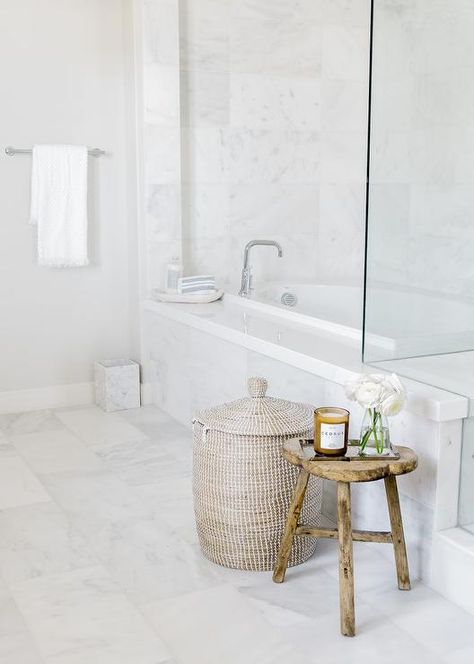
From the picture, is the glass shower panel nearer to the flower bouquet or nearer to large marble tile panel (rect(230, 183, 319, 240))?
the flower bouquet

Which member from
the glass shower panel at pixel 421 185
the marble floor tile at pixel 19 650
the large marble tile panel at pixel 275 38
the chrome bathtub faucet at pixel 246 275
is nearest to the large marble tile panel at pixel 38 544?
the marble floor tile at pixel 19 650

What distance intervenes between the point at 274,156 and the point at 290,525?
8.37 ft

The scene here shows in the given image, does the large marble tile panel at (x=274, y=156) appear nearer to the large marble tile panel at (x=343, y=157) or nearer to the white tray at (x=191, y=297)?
the large marble tile panel at (x=343, y=157)

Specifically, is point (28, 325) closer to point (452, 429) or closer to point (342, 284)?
point (342, 284)

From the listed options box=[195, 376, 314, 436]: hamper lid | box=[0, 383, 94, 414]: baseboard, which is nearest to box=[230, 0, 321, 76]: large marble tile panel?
box=[0, 383, 94, 414]: baseboard

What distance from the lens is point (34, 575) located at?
235 cm

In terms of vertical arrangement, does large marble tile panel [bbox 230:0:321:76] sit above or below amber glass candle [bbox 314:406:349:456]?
above

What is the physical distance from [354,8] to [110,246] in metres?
1.79

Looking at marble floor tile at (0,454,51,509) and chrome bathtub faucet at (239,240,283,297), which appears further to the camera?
chrome bathtub faucet at (239,240,283,297)

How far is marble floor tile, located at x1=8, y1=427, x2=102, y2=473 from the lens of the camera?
3.25m

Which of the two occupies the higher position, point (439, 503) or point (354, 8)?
point (354, 8)

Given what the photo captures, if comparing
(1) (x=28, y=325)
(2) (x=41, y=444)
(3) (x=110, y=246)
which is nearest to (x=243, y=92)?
(3) (x=110, y=246)

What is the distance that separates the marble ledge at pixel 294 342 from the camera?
7.32 feet

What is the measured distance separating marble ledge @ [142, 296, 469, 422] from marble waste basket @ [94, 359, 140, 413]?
309 millimetres
